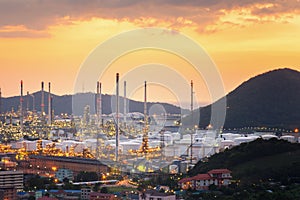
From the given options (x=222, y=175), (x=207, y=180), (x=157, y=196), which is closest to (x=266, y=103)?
(x=222, y=175)

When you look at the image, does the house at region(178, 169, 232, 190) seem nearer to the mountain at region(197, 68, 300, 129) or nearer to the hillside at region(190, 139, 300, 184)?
the hillside at region(190, 139, 300, 184)

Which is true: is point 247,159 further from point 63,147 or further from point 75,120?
point 75,120

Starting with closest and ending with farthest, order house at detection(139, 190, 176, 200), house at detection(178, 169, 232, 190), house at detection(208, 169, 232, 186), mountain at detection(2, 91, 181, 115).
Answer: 1. house at detection(139, 190, 176, 200)
2. house at detection(178, 169, 232, 190)
3. house at detection(208, 169, 232, 186)
4. mountain at detection(2, 91, 181, 115)

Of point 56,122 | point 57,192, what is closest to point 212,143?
point 57,192

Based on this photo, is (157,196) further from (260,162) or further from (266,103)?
(266,103)

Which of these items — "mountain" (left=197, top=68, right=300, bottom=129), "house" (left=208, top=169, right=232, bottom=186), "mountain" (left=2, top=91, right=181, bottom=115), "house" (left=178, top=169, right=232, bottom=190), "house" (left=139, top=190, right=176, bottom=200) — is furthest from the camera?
"mountain" (left=2, top=91, right=181, bottom=115)

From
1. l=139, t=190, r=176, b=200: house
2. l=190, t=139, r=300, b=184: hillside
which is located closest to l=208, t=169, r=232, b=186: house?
l=190, t=139, r=300, b=184: hillside

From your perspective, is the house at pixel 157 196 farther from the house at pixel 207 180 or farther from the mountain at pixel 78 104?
the mountain at pixel 78 104
